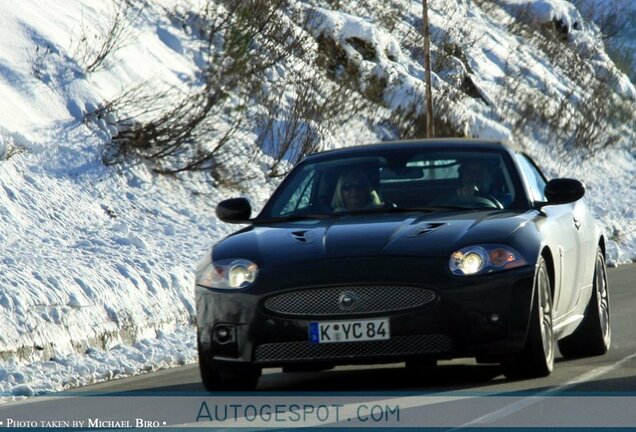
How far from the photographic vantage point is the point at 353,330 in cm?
858

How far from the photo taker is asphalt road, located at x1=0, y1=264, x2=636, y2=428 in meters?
7.67

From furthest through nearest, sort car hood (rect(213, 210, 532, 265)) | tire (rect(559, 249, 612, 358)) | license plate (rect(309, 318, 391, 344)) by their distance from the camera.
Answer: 1. tire (rect(559, 249, 612, 358))
2. car hood (rect(213, 210, 532, 265))
3. license plate (rect(309, 318, 391, 344))

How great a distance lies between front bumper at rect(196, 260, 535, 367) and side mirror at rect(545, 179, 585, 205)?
3.90 feet

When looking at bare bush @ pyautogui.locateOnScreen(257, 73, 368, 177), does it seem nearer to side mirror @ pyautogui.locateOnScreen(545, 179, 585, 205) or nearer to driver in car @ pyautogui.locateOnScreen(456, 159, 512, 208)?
driver in car @ pyautogui.locateOnScreen(456, 159, 512, 208)

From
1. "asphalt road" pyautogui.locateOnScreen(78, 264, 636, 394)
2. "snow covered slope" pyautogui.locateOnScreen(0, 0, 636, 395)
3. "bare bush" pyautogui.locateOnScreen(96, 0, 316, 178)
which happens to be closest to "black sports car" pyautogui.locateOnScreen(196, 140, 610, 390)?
"asphalt road" pyautogui.locateOnScreen(78, 264, 636, 394)

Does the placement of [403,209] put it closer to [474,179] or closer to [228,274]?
[474,179]

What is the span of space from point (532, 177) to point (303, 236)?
85.0 inches

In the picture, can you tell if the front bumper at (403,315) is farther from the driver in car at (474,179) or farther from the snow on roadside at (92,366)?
the snow on roadside at (92,366)

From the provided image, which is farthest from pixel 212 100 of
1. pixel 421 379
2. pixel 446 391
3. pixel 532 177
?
pixel 446 391

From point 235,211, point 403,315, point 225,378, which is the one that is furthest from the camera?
point 235,211

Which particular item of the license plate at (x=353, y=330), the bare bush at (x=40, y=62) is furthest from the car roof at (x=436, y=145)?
the bare bush at (x=40, y=62)

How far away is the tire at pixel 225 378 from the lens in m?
9.08

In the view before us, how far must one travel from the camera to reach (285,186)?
10477 millimetres

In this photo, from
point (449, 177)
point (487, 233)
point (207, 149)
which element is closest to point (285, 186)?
point (449, 177)
